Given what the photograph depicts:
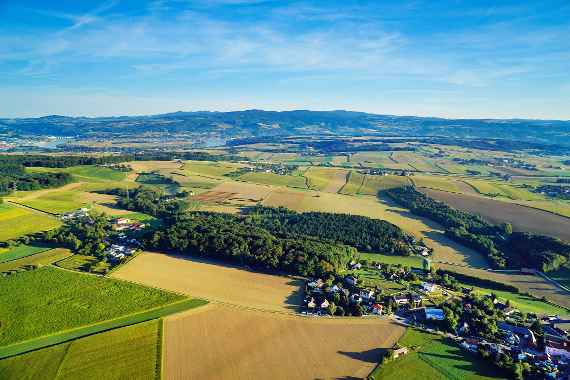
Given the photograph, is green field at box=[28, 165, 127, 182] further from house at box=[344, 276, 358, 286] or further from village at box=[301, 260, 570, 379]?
village at box=[301, 260, 570, 379]

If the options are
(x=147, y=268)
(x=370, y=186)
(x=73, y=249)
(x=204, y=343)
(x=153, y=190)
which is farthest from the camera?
(x=370, y=186)

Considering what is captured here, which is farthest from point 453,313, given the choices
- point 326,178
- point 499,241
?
point 326,178

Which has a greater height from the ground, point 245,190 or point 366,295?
point 245,190

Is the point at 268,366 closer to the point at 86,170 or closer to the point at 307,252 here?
the point at 307,252

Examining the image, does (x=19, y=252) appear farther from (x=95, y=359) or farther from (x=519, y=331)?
(x=519, y=331)

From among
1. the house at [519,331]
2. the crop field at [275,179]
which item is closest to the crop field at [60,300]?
the house at [519,331]

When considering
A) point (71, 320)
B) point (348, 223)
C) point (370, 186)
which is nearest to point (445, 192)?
point (370, 186)

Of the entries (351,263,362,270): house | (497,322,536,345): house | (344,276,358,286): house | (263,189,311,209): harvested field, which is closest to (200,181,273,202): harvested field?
(263,189,311,209): harvested field
